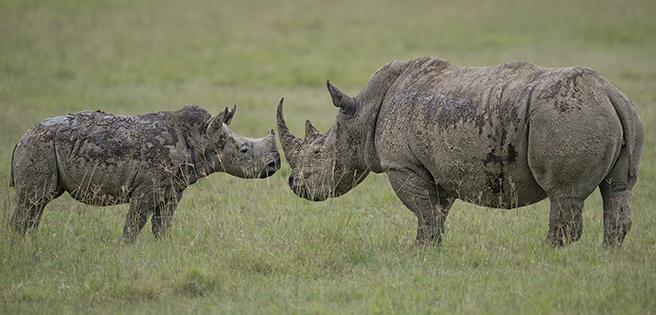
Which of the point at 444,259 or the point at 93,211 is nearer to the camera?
the point at 444,259

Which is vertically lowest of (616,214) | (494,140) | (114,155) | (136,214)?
(136,214)

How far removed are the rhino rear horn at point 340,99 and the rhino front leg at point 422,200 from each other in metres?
0.87

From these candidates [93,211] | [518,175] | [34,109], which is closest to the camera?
[518,175]

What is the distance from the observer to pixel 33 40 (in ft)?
62.5

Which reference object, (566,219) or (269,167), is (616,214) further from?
(269,167)

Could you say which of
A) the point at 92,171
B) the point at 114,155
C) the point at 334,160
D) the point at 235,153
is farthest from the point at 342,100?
the point at 92,171

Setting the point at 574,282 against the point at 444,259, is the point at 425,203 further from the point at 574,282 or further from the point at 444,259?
the point at 574,282

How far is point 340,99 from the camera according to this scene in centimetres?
606

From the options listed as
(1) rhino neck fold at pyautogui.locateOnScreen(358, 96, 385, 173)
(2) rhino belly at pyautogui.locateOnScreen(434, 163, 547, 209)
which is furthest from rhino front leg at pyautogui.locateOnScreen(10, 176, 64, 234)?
(2) rhino belly at pyautogui.locateOnScreen(434, 163, 547, 209)

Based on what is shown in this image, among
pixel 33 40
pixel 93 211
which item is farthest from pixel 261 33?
pixel 93 211

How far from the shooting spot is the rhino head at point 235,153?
6074 millimetres

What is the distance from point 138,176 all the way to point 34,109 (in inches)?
336

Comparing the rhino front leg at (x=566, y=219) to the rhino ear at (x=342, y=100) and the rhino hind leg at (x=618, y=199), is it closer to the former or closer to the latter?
the rhino hind leg at (x=618, y=199)

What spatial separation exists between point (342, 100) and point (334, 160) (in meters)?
0.62
